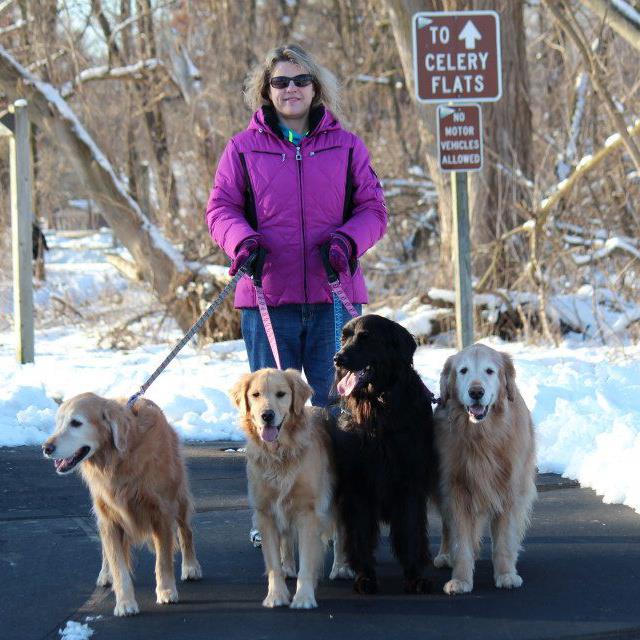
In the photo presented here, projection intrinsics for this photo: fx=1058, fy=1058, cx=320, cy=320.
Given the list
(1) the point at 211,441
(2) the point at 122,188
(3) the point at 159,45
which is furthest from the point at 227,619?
(3) the point at 159,45

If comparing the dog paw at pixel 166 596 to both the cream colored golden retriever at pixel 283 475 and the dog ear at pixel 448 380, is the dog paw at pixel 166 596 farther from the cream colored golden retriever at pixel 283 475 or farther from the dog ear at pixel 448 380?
the dog ear at pixel 448 380

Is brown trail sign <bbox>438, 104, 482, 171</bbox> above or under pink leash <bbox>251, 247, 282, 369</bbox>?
above

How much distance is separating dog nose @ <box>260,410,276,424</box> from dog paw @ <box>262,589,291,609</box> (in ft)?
2.46

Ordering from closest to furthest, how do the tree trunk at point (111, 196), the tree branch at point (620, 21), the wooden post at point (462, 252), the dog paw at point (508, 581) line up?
the dog paw at point (508, 581)
the wooden post at point (462, 252)
the tree branch at point (620, 21)
the tree trunk at point (111, 196)

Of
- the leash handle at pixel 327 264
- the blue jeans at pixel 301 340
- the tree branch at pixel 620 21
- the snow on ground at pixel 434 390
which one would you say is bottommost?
the snow on ground at pixel 434 390

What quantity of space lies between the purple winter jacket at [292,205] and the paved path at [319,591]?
4.69ft

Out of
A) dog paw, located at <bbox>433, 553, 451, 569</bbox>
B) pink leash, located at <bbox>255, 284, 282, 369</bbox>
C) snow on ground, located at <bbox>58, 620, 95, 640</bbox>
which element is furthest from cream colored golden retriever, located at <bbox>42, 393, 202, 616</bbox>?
dog paw, located at <bbox>433, 553, 451, 569</bbox>

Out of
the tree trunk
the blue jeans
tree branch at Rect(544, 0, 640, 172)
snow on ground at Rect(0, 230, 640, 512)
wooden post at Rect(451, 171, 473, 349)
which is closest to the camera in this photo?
the blue jeans

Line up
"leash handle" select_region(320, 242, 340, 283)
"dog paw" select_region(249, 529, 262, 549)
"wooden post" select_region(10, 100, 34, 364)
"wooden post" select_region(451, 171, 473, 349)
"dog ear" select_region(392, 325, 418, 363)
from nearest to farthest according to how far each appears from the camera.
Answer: "dog ear" select_region(392, 325, 418, 363) → "leash handle" select_region(320, 242, 340, 283) → "dog paw" select_region(249, 529, 262, 549) → "wooden post" select_region(451, 171, 473, 349) → "wooden post" select_region(10, 100, 34, 364)

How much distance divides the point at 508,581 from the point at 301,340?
5.21 feet

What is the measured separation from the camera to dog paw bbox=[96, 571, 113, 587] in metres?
4.98

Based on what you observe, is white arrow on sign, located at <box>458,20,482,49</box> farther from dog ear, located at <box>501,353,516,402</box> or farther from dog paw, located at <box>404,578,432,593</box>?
dog paw, located at <box>404,578,432,593</box>

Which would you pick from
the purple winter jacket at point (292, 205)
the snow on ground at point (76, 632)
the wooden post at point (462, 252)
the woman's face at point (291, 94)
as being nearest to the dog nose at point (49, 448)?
the snow on ground at point (76, 632)

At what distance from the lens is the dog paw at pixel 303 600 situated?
452cm
